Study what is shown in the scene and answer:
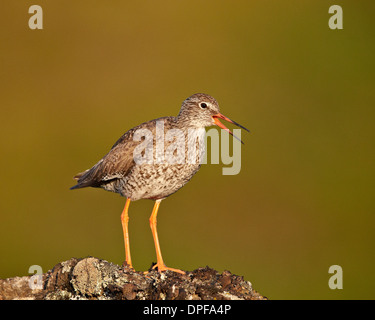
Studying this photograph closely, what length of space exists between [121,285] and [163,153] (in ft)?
7.29

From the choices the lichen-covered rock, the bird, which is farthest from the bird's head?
the lichen-covered rock

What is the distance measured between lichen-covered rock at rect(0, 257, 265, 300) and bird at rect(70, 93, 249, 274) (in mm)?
1202

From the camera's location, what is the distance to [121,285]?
21.9 ft

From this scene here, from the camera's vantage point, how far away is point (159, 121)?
28.2 feet

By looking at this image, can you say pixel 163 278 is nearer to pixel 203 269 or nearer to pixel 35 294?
pixel 203 269

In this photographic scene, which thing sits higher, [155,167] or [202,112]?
[202,112]

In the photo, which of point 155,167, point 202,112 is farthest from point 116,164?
point 202,112

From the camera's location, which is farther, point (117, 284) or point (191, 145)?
point (191, 145)

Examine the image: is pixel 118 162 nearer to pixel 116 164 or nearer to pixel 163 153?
pixel 116 164

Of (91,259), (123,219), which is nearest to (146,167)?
(123,219)

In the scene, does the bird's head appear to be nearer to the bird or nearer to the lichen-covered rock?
the bird

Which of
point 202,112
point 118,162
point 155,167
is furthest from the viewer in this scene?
point 118,162
